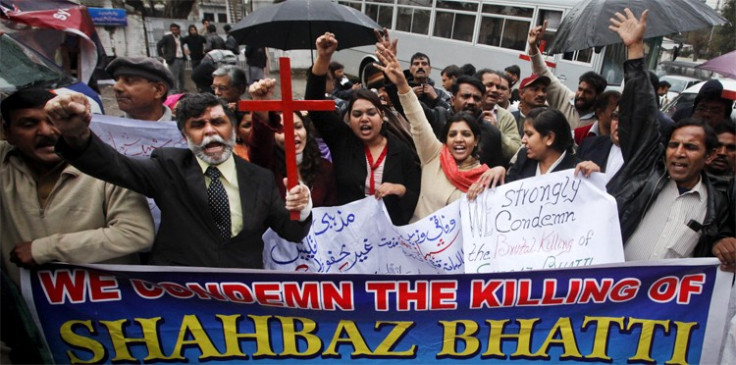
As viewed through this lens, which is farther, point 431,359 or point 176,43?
point 176,43

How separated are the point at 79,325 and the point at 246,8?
67.1 ft

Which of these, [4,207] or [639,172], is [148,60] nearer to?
[4,207]

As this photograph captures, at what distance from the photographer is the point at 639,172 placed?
2.82 metres

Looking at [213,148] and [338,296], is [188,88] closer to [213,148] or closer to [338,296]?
[213,148]

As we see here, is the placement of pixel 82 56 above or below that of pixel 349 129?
above

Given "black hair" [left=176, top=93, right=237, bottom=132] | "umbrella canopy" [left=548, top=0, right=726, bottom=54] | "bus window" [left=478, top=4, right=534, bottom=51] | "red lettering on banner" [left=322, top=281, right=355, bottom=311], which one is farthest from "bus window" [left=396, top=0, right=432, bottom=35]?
"red lettering on banner" [left=322, top=281, right=355, bottom=311]

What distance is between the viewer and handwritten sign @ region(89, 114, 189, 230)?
3.26 m

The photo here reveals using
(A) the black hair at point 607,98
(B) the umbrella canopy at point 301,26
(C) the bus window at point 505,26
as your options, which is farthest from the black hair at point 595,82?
(C) the bus window at point 505,26

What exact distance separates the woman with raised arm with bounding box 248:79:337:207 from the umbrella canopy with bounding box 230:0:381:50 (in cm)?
153

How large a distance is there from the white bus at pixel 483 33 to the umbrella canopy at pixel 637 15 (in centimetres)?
376

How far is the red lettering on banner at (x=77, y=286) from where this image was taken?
8.13ft

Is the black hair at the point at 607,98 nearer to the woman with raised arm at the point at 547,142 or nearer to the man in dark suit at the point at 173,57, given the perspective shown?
the woman with raised arm at the point at 547,142

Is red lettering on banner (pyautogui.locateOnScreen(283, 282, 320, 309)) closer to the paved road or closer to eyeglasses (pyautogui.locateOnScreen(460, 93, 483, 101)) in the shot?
eyeglasses (pyautogui.locateOnScreen(460, 93, 483, 101))

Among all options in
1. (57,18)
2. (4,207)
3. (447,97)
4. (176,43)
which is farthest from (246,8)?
(4,207)
